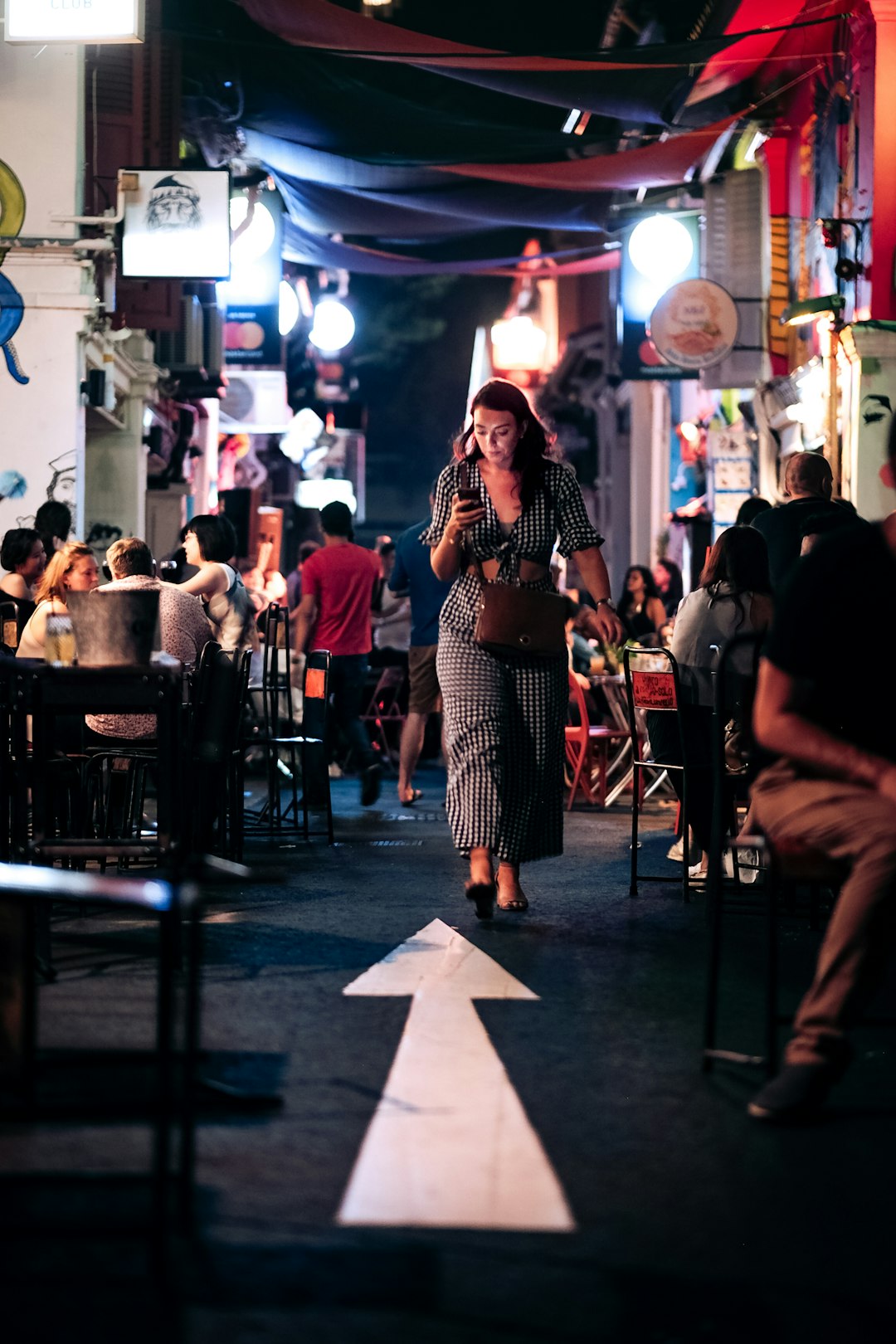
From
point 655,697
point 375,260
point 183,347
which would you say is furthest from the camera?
point 183,347

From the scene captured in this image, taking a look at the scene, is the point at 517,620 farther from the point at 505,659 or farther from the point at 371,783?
the point at 371,783

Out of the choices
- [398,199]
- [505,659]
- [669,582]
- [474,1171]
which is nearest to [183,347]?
[398,199]

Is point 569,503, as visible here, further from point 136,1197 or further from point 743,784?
point 136,1197

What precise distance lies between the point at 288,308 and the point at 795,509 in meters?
22.7

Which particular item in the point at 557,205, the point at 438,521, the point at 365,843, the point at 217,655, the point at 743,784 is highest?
the point at 557,205

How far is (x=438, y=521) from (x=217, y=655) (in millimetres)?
1134

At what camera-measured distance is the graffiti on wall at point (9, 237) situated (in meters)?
15.6

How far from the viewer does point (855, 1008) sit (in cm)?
409

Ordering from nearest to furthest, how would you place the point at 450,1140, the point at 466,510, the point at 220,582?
the point at 450,1140 → the point at 466,510 → the point at 220,582

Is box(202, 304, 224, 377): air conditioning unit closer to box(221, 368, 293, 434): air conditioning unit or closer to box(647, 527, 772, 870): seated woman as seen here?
box(221, 368, 293, 434): air conditioning unit

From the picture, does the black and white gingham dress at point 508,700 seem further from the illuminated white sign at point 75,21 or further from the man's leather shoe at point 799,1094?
the illuminated white sign at point 75,21

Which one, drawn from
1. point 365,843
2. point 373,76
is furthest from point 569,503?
point 373,76

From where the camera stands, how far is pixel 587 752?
12930 mm

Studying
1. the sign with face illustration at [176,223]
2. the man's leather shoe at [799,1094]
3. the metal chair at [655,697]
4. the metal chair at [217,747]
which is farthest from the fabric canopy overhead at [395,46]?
the man's leather shoe at [799,1094]
